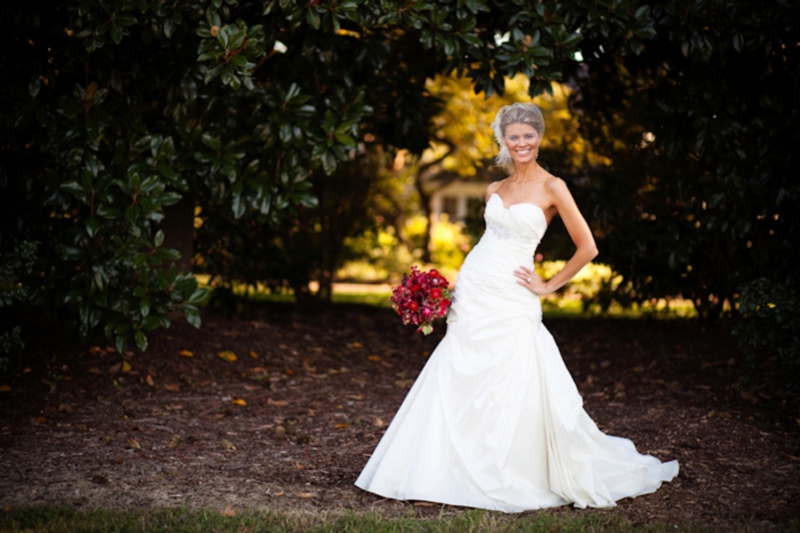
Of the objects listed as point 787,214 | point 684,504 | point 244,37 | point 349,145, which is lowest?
point 684,504

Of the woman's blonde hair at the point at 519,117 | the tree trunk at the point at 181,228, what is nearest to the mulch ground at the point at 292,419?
the tree trunk at the point at 181,228

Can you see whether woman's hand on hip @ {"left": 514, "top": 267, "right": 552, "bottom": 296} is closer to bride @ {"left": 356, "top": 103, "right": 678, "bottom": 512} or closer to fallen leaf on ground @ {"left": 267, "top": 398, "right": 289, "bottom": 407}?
bride @ {"left": 356, "top": 103, "right": 678, "bottom": 512}

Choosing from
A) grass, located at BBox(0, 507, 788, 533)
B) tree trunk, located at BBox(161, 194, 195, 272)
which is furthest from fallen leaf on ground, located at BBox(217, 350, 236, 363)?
grass, located at BBox(0, 507, 788, 533)

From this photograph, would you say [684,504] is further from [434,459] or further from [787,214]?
[787,214]

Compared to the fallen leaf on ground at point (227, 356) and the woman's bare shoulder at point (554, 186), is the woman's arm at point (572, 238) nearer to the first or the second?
the woman's bare shoulder at point (554, 186)

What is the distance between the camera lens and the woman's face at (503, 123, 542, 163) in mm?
3965

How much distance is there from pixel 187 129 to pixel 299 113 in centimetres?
83

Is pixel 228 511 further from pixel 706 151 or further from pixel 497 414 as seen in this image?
pixel 706 151

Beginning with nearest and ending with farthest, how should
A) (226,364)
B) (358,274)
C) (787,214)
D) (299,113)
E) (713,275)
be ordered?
(299,113) → (787,214) → (226,364) → (713,275) → (358,274)

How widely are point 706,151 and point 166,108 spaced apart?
418 cm

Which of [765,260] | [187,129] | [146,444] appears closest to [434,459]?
[146,444]

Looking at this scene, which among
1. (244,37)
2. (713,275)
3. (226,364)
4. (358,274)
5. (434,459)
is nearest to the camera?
(434,459)

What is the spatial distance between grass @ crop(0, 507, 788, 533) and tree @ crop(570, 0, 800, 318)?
9.69 ft

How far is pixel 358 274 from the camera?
17750mm
